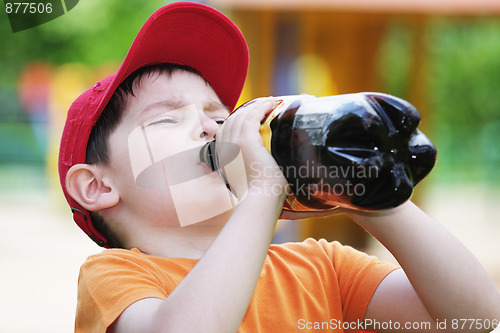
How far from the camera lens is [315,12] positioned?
16.1ft

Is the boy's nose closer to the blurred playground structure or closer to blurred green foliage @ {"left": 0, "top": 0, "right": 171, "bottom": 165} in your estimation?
the blurred playground structure

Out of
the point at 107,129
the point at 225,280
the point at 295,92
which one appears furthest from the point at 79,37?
the point at 225,280

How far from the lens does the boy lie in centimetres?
110

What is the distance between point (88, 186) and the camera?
147cm

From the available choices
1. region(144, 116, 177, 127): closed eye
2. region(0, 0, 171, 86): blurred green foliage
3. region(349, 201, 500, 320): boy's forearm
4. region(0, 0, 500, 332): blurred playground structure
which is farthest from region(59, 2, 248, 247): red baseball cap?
region(0, 0, 171, 86): blurred green foliage

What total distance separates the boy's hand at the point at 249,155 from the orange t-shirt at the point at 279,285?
24cm

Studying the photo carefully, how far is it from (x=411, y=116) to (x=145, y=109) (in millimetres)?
613

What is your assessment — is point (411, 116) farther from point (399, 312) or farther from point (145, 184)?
point (145, 184)

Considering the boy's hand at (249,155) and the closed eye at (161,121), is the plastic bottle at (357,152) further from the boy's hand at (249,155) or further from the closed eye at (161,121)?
the closed eye at (161,121)

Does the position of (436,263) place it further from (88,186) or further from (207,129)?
(88,186)

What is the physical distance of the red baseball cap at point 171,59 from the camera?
57.6 inches

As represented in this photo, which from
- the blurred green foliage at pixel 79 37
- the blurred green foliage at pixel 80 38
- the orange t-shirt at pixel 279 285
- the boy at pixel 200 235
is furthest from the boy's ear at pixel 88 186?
the blurred green foliage at pixel 80 38

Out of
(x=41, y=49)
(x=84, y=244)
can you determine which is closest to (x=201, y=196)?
(x=84, y=244)

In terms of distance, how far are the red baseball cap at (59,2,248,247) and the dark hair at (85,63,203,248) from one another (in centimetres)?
2
